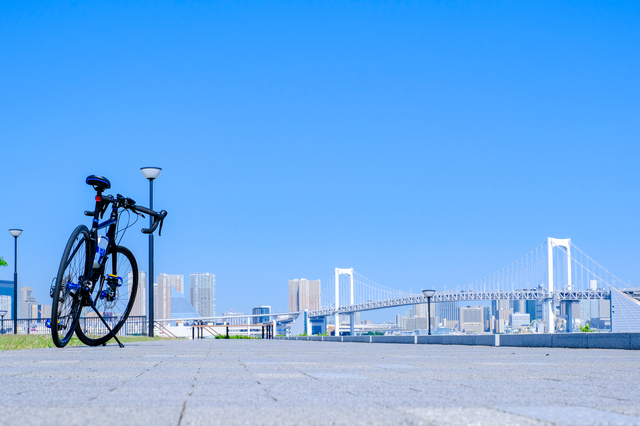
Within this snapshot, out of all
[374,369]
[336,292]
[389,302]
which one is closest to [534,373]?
[374,369]

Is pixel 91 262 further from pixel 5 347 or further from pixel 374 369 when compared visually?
pixel 374 369

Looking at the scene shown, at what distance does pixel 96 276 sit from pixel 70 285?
0.49 meters

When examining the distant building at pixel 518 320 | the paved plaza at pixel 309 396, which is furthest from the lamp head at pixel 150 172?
the distant building at pixel 518 320

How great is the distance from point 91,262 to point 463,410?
20.5 ft

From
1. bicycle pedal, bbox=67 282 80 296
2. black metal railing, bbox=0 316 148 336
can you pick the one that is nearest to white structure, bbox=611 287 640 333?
black metal railing, bbox=0 316 148 336

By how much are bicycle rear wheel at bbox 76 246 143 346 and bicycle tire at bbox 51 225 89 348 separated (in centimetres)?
22

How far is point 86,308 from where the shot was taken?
27.5ft

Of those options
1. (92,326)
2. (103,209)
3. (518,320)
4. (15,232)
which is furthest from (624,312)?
(518,320)

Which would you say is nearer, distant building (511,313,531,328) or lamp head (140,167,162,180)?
lamp head (140,167,162,180)

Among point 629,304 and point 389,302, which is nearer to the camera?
point 629,304

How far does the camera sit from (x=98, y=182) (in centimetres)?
851

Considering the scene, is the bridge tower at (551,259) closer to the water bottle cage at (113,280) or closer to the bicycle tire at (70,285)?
the water bottle cage at (113,280)

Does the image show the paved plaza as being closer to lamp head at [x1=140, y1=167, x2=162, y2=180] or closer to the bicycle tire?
the bicycle tire

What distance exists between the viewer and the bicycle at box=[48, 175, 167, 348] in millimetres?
7875
